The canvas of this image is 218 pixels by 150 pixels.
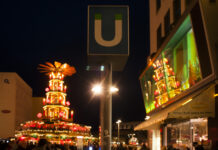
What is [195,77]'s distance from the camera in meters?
13.3

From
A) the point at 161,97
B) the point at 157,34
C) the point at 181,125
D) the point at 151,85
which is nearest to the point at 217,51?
the point at 181,125

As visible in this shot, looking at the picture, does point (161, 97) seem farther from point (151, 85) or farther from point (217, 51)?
point (217, 51)

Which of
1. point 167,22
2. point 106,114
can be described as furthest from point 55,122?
point 106,114

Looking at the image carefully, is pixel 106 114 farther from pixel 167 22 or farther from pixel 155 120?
pixel 167 22

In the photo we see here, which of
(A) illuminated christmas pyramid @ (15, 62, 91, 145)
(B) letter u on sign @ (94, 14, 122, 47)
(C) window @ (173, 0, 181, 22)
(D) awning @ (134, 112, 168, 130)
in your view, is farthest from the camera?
(A) illuminated christmas pyramid @ (15, 62, 91, 145)

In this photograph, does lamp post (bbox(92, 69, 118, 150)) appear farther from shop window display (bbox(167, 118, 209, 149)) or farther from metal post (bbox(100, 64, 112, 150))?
shop window display (bbox(167, 118, 209, 149))

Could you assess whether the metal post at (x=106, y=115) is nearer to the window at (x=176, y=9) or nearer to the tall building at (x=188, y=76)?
the tall building at (x=188, y=76)

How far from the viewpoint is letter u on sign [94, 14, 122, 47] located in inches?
291

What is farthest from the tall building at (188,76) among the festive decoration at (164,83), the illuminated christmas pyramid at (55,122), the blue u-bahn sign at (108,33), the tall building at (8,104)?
the tall building at (8,104)

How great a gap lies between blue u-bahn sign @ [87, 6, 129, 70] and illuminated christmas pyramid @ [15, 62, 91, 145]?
48.8 metres

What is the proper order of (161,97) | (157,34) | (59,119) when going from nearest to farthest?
(161,97) < (157,34) < (59,119)

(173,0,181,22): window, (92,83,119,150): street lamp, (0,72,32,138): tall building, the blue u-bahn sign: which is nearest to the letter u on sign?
the blue u-bahn sign

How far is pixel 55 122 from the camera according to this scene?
2527 inches

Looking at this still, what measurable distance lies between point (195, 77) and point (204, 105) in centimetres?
172
